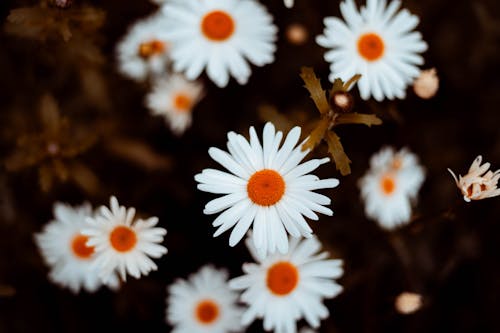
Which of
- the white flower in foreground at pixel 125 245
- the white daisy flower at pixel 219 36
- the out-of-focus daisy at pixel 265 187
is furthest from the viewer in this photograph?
the white daisy flower at pixel 219 36

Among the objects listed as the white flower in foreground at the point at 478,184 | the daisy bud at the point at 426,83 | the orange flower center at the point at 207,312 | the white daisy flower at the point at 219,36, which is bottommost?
the white flower in foreground at the point at 478,184

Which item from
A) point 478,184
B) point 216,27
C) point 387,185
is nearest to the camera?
point 478,184

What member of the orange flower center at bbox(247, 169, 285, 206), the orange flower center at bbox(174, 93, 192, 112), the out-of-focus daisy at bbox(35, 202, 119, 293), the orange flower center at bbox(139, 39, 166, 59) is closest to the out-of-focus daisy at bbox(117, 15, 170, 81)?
the orange flower center at bbox(139, 39, 166, 59)

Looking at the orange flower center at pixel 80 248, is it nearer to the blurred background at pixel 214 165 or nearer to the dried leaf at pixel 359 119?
the blurred background at pixel 214 165

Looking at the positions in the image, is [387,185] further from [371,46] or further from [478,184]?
[478,184]

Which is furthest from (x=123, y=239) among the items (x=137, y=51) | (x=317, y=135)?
(x=137, y=51)

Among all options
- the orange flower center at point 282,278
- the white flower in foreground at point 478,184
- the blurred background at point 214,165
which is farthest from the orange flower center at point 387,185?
the white flower in foreground at point 478,184

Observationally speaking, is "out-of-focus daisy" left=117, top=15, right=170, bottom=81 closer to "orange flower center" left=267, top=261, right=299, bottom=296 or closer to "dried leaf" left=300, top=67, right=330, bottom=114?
"dried leaf" left=300, top=67, right=330, bottom=114
